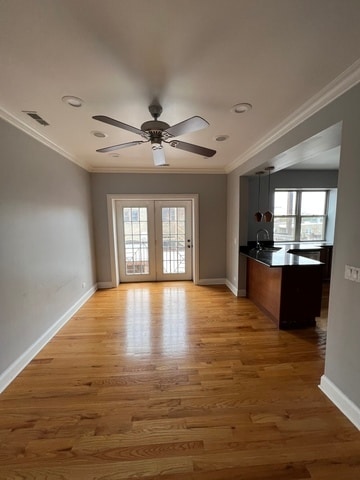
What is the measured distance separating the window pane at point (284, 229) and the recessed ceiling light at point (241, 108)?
3707 millimetres

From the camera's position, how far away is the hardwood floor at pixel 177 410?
133cm

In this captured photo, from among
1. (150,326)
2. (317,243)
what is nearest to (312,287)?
(150,326)

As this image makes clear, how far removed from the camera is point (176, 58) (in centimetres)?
141

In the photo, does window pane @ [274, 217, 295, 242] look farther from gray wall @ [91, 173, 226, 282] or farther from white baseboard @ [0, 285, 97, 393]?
white baseboard @ [0, 285, 97, 393]

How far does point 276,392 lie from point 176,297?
2.43 meters

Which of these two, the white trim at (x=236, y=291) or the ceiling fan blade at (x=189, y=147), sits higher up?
the ceiling fan blade at (x=189, y=147)

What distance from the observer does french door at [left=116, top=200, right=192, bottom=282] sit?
4898mm

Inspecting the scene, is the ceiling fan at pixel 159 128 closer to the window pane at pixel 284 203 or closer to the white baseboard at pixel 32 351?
the white baseboard at pixel 32 351

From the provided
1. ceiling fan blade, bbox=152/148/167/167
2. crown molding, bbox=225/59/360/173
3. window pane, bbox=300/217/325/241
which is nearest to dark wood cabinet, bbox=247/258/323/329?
crown molding, bbox=225/59/360/173

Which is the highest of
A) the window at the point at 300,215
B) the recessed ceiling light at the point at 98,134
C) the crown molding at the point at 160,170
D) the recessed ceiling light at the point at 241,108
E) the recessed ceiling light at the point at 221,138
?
the recessed ceiling light at the point at 98,134

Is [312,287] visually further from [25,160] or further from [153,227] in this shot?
[25,160]

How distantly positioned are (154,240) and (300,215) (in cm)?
364

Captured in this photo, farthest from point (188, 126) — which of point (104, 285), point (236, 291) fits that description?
point (104, 285)

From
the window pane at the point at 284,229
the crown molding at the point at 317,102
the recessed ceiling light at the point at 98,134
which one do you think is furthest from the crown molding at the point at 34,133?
the window pane at the point at 284,229
